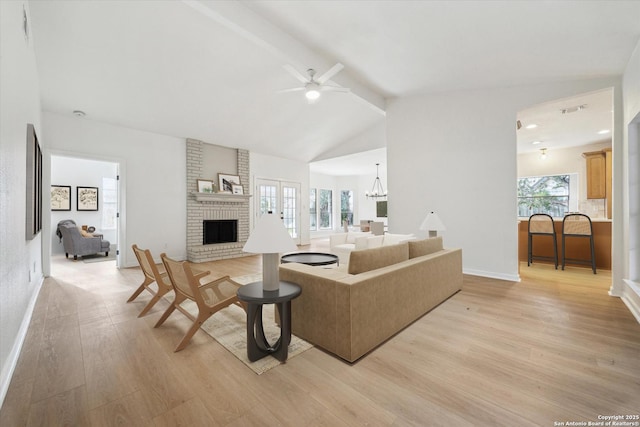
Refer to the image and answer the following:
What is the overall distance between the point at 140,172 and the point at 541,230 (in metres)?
7.79

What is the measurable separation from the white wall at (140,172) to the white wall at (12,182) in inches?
103

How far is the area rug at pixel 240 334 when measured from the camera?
6.34ft

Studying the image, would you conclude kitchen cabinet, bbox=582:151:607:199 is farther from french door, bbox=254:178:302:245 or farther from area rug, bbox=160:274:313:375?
area rug, bbox=160:274:313:375

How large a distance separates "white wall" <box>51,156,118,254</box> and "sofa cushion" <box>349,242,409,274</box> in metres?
6.75

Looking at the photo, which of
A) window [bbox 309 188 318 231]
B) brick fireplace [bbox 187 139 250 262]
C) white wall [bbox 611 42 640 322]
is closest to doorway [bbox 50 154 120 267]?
brick fireplace [bbox 187 139 250 262]

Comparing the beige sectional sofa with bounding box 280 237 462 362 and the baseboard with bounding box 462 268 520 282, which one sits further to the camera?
the baseboard with bounding box 462 268 520 282

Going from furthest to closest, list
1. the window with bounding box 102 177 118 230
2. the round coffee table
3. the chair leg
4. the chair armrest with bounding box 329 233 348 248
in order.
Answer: the window with bounding box 102 177 118 230, the chair armrest with bounding box 329 233 348 248, the round coffee table, the chair leg

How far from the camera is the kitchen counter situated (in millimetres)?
4578

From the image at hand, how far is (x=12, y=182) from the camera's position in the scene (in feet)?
6.38

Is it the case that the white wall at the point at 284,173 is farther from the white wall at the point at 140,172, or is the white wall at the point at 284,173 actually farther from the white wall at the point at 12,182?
the white wall at the point at 12,182

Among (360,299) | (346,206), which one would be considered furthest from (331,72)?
(346,206)

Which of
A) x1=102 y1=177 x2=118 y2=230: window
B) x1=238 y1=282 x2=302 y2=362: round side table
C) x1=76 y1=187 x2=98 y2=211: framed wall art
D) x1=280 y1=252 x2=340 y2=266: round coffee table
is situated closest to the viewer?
x1=238 y1=282 x2=302 y2=362: round side table

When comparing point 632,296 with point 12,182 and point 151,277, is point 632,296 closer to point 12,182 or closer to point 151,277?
point 151,277

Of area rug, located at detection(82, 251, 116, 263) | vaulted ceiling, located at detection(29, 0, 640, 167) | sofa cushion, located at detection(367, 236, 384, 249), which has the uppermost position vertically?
vaulted ceiling, located at detection(29, 0, 640, 167)
